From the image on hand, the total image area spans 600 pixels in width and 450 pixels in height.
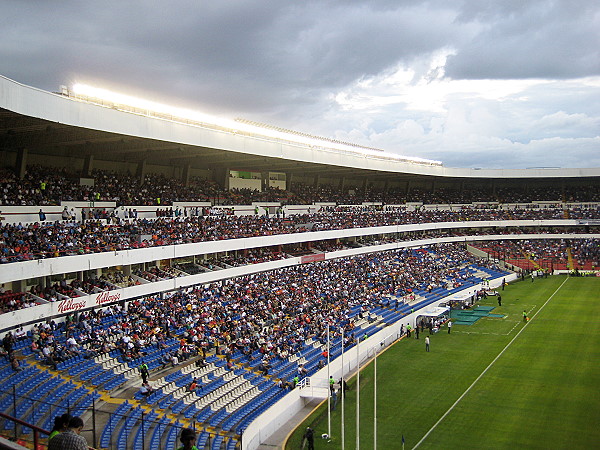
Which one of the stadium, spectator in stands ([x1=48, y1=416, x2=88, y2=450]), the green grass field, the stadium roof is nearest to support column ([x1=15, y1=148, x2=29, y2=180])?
the stadium

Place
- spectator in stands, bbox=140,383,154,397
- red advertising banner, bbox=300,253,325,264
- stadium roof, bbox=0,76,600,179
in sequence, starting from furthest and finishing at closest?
red advertising banner, bbox=300,253,325,264, stadium roof, bbox=0,76,600,179, spectator in stands, bbox=140,383,154,397

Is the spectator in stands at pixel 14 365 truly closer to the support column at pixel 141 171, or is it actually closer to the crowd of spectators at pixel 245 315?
the crowd of spectators at pixel 245 315

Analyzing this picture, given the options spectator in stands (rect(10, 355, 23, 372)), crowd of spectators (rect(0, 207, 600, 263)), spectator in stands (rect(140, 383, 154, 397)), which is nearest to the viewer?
spectator in stands (rect(10, 355, 23, 372))

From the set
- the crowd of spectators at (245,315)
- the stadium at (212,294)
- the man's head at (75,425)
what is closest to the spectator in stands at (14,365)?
the stadium at (212,294)

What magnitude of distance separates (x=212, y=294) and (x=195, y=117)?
44.5 feet

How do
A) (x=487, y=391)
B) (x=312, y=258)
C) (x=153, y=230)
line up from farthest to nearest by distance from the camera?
1. (x=312, y=258)
2. (x=153, y=230)
3. (x=487, y=391)

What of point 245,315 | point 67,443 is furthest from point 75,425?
point 245,315

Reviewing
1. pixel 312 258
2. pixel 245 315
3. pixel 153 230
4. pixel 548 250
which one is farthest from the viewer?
pixel 548 250

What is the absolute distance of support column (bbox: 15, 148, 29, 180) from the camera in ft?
102

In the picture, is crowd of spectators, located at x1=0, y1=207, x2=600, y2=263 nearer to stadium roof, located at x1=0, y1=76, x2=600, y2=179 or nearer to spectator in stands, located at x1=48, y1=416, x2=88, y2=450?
stadium roof, located at x1=0, y1=76, x2=600, y2=179

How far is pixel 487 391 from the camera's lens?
26.4 meters

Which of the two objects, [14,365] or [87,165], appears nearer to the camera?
[14,365]

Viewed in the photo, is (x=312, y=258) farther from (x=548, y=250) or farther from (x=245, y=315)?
(x=548, y=250)

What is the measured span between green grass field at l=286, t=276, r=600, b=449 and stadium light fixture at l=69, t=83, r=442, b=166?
67.9 feet
